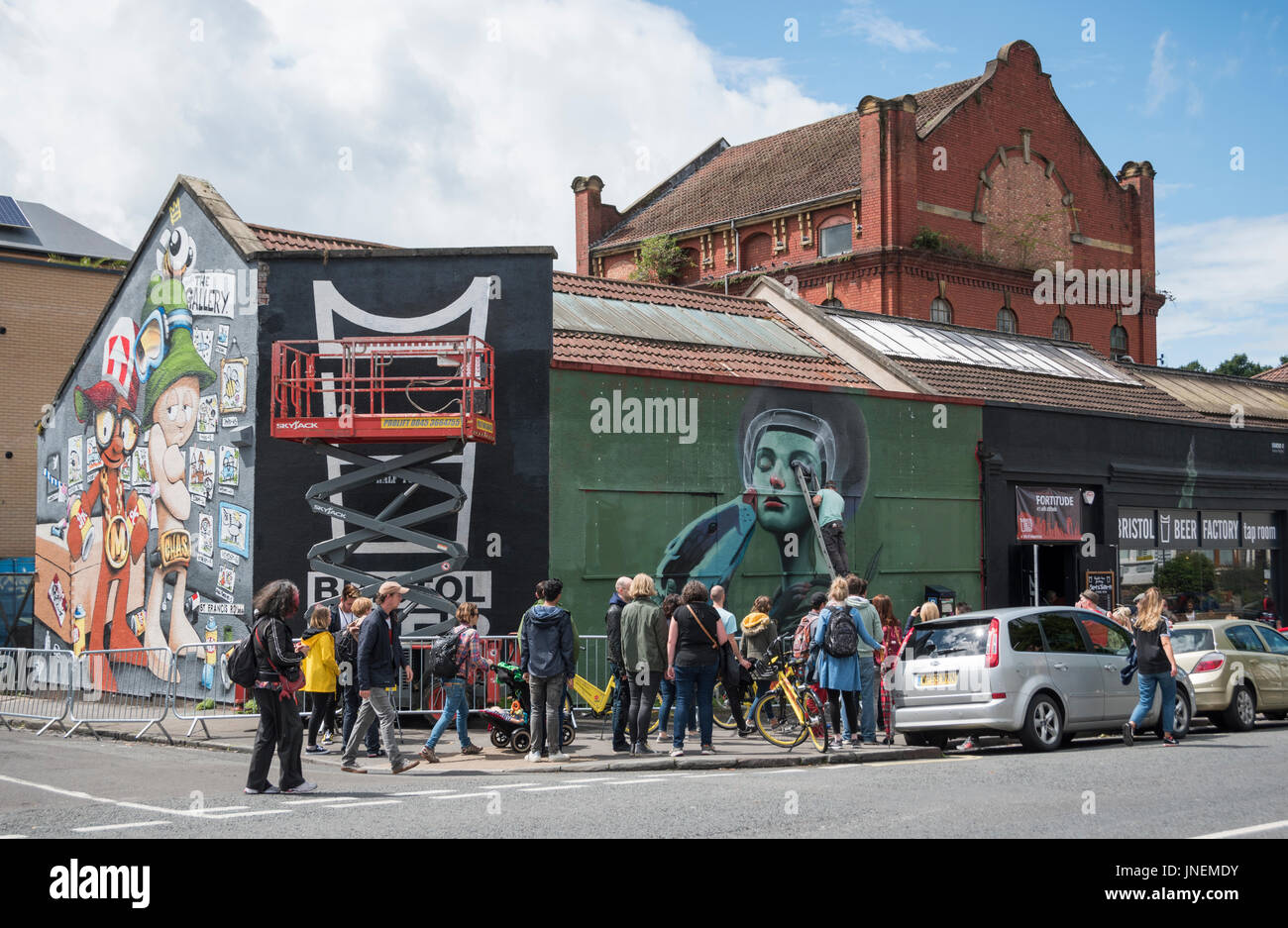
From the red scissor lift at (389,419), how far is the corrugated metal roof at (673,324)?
345 cm

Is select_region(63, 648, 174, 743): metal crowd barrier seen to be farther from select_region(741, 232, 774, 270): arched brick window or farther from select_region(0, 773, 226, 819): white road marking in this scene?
select_region(741, 232, 774, 270): arched brick window

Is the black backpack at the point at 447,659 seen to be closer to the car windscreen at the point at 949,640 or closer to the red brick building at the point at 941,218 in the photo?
the car windscreen at the point at 949,640

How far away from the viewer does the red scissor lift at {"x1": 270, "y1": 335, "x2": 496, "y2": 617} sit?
16.0m

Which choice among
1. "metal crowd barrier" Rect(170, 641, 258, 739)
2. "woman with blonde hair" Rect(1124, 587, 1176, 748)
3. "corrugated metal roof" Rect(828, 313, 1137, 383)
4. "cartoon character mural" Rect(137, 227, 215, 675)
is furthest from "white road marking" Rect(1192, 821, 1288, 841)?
"corrugated metal roof" Rect(828, 313, 1137, 383)

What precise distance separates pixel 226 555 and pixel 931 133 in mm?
29472

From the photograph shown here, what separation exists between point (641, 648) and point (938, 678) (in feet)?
10.6

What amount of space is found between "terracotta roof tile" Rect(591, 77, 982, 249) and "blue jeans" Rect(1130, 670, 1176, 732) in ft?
94.4

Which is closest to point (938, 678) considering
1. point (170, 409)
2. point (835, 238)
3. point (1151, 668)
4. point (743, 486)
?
point (1151, 668)

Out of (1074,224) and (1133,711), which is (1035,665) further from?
(1074,224)

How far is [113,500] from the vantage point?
21641mm

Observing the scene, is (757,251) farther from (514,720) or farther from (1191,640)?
(514,720)

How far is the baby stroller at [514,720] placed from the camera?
13.5m
